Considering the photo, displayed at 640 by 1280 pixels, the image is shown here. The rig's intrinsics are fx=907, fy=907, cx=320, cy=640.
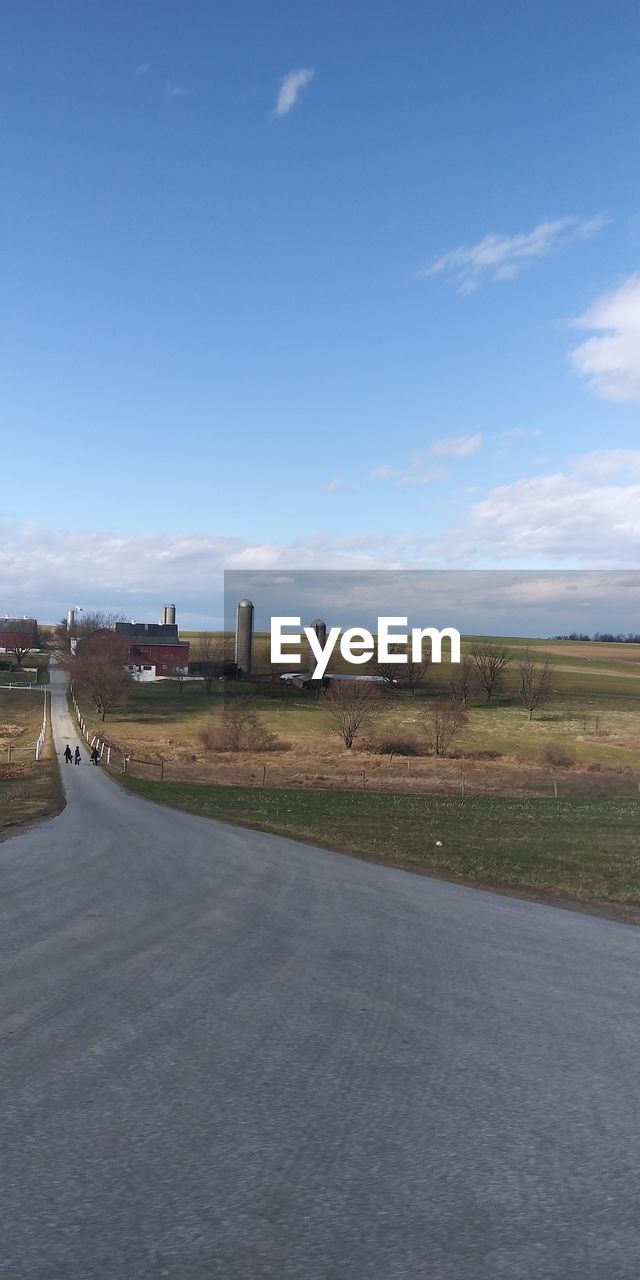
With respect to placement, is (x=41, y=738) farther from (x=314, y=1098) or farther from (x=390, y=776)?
(x=314, y=1098)

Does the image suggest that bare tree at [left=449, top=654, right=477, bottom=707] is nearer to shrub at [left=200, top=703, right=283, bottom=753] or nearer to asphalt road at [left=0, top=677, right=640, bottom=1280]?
shrub at [left=200, top=703, right=283, bottom=753]

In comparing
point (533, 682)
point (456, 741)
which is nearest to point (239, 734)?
point (456, 741)

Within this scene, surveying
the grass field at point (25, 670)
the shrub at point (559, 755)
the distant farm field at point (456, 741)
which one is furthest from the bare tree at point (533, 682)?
the grass field at point (25, 670)

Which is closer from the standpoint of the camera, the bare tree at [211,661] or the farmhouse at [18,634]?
the bare tree at [211,661]

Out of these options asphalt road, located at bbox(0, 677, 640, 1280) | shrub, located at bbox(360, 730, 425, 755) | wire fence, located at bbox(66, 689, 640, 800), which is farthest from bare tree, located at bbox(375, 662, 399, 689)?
asphalt road, located at bbox(0, 677, 640, 1280)

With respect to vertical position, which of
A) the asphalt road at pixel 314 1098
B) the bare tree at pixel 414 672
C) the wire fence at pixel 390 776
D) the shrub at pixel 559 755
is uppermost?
the bare tree at pixel 414 672

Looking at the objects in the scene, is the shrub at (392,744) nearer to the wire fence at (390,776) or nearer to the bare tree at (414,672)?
the wire fence at (390,776)
